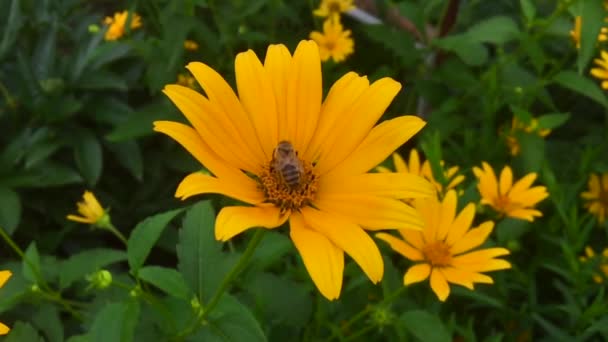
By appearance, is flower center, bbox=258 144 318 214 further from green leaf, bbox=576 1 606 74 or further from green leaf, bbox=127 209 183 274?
A: green leaf, bbox=576 1 606 74

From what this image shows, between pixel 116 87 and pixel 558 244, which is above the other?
pixel 116 87

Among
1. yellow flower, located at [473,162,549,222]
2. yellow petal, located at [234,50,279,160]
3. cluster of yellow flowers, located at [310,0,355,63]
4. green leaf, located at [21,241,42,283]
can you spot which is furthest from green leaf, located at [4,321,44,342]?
cluster of yellow flowers, located at [310,0,355,63]

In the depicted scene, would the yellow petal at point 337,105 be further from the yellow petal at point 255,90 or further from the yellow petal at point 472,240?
the yellow petal at point 472,240

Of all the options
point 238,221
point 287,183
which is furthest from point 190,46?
point 238,221

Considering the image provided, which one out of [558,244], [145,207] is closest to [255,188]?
[558,244]

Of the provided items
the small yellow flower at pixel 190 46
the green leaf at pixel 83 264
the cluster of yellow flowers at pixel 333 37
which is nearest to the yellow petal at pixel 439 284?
the green leaf at pixel 83 264

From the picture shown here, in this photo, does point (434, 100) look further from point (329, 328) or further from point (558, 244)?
point (329, 328)

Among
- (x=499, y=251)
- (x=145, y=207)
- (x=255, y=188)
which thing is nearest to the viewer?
(x=255, y=188)
